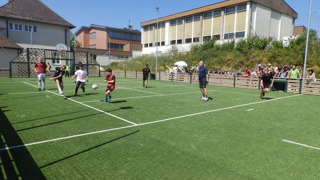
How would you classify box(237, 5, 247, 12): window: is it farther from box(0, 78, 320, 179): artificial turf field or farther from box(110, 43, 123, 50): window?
box(110, 43, 123, 50): window

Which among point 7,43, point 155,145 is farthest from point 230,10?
point 155,145

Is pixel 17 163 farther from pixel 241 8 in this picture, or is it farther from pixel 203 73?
pixel 241 8

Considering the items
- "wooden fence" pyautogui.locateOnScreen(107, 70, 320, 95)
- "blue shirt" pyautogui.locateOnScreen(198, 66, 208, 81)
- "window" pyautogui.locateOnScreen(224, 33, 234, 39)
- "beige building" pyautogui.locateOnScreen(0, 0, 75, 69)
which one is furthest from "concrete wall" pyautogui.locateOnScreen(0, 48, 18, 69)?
"window" pyautogui.locateOnScreen(224, 33, 234, 39)

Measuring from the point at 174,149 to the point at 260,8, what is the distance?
37.3 m

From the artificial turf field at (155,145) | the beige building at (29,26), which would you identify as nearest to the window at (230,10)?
the beige building at (29,26)

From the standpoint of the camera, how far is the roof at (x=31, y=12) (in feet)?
120

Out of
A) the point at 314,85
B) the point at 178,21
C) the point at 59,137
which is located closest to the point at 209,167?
the point at 59,137

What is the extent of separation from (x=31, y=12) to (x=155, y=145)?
142 feet

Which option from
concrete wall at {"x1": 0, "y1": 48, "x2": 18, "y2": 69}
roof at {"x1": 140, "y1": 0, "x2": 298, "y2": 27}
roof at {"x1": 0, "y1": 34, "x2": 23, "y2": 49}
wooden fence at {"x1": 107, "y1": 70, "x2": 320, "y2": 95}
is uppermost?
roof at {"x1": 140, "y1": 0, "x2": 298, "y2": 27}

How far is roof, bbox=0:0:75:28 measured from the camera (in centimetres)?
3653

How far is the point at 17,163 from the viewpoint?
398cm

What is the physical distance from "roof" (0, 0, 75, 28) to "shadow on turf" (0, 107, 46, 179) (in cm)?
3823

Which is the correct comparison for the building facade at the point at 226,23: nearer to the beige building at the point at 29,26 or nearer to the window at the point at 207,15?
the window at the point at 207,15

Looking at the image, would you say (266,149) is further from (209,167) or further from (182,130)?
(182,130)
